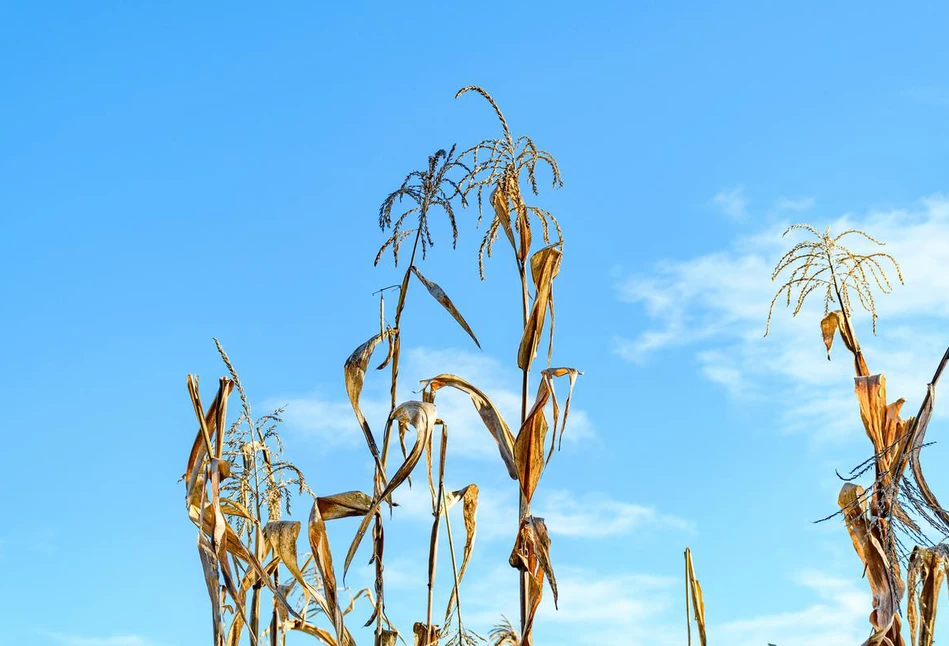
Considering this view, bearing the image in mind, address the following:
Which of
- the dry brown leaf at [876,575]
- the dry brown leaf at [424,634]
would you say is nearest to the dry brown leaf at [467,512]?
the dry brown leaf at [424,634]

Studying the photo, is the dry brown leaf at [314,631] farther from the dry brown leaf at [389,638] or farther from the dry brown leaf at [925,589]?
the dry brown leaf at [925,589]

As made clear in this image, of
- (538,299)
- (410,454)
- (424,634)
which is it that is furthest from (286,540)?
(538,299)

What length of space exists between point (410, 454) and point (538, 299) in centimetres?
68

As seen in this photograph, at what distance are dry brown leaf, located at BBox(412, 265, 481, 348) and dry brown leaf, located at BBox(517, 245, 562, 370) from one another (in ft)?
0.53

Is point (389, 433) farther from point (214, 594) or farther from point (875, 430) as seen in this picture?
point (875, 430)

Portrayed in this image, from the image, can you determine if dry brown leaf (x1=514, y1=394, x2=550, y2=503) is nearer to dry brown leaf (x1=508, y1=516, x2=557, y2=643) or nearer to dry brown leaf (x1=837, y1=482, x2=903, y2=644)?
dry brown leaf (x1=508, y1=516, x2=557, y2=643)

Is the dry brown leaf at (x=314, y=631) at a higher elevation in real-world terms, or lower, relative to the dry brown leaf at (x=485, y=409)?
lower

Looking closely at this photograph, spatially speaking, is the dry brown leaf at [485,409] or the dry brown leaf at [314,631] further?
the dry brown leaf at [314,631]

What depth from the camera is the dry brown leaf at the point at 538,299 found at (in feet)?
10.2

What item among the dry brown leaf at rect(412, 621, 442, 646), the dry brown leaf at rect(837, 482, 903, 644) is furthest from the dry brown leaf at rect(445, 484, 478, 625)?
the dry brown leaf at rect(837, 482, 903, 644)

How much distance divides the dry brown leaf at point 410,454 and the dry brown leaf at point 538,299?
0.41 m

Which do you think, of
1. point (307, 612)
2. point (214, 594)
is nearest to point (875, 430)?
point (307, 612)

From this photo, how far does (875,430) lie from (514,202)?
143 centimetres

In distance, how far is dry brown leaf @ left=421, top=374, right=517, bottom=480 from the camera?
9.95ft
